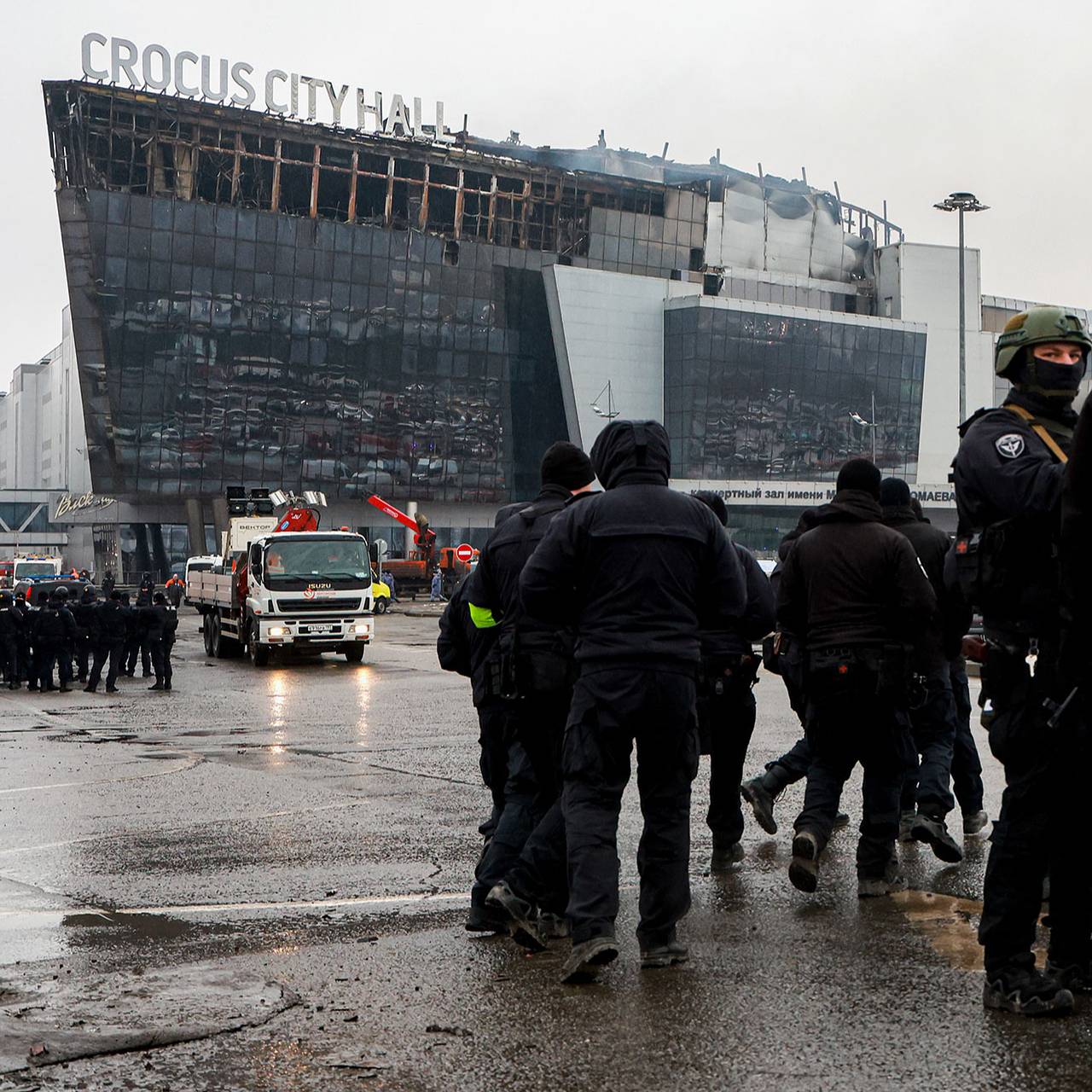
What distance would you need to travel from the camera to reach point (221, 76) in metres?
77.6

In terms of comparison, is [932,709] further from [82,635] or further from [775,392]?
[775,392]

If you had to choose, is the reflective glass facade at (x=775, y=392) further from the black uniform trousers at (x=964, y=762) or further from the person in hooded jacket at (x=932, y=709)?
the person in hooded jacket at (x=932, y=709)

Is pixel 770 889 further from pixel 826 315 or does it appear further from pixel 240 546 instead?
pixel 826 315

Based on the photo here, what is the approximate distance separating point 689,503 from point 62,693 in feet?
62.5

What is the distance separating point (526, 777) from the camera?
643cm

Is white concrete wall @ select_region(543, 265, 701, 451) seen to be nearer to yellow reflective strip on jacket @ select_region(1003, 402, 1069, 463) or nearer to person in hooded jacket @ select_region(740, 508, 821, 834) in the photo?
person in hooded jacket @ select_region(740, 508, 821, 834)

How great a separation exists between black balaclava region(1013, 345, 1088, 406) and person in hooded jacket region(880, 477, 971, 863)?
7.29ft

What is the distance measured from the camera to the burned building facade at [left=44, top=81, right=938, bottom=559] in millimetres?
75312

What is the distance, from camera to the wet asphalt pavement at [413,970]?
14.3 ft

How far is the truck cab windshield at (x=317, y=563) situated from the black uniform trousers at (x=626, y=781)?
72.2 ft

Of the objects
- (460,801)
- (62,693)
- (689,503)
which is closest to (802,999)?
(689,503)

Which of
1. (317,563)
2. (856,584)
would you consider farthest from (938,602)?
(317,563)

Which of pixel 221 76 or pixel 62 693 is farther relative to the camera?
pixel 221 76

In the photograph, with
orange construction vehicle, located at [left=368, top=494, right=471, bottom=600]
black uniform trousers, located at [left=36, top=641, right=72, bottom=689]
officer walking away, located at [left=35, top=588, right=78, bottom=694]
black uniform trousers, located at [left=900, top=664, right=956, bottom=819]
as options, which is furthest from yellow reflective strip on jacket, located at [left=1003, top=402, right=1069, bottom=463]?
orange construction vehicle, located at [left=368, top=494, right=471, bottom=600]
